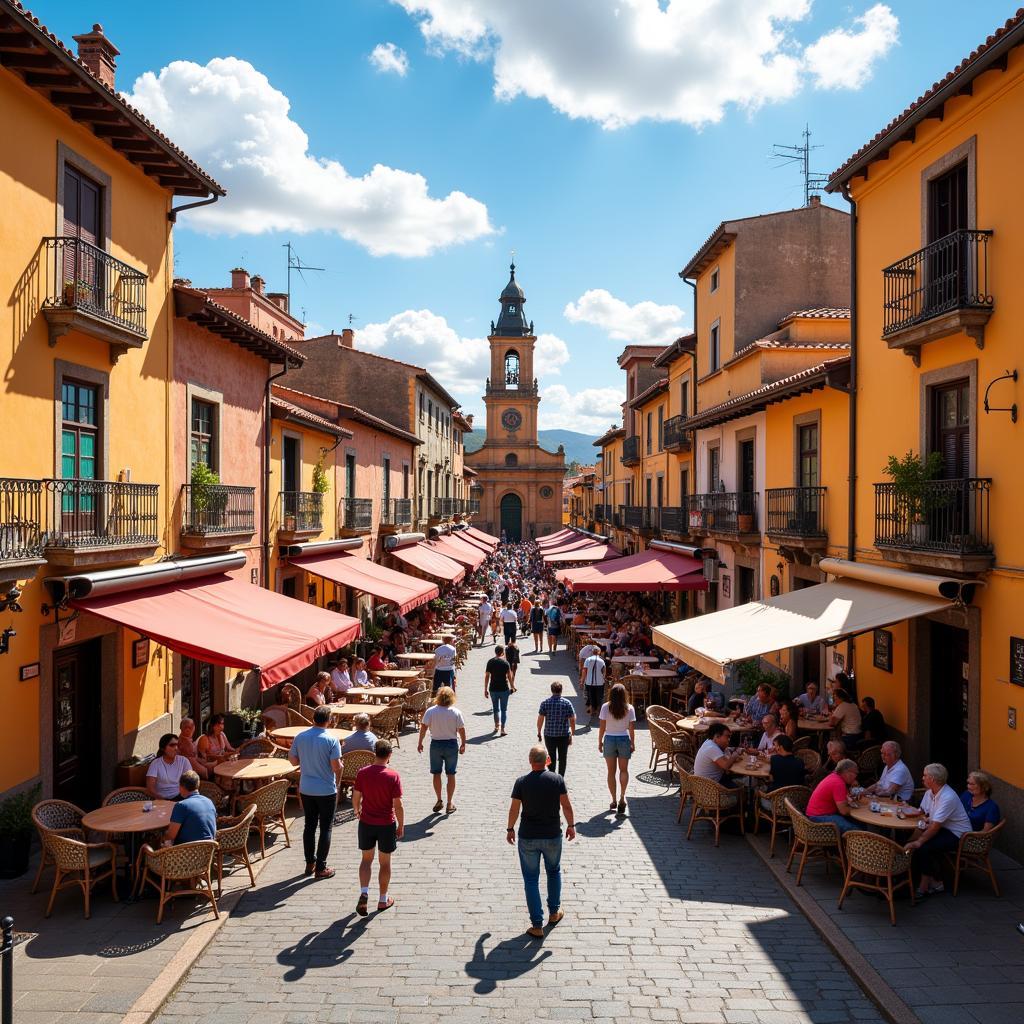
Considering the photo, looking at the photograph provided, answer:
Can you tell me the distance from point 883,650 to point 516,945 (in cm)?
819

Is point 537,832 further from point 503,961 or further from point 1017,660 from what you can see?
point 1017,660

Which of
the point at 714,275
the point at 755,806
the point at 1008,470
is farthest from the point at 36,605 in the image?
the point at 714,275

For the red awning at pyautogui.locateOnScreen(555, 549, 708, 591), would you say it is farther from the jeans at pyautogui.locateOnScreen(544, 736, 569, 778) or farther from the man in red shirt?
the man in red shirt

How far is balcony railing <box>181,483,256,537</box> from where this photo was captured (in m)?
13.6

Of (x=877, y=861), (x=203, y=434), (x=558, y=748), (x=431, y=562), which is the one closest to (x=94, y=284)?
(x=203, y=434)

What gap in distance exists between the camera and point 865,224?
540 inches

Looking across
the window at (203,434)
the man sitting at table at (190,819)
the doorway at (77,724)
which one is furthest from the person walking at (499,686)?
the man sitting at table at (190,819)

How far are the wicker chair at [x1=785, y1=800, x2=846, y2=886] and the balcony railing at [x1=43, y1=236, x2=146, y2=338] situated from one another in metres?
9.86

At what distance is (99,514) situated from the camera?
427 inches

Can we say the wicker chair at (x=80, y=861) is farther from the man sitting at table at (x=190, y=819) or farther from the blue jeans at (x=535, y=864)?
the blue jeans at (x=535, y=864)

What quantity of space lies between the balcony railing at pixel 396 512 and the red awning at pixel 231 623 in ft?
45.9

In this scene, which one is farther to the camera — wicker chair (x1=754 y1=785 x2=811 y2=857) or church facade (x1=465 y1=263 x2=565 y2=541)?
church facade (x1=465 y1=263 x2=565 y2=541)

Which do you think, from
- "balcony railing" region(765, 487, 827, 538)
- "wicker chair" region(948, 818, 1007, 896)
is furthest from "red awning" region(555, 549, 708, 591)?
"wicker chair" region(948, 818, 1007, 896)

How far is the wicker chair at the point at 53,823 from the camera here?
8.30 m
